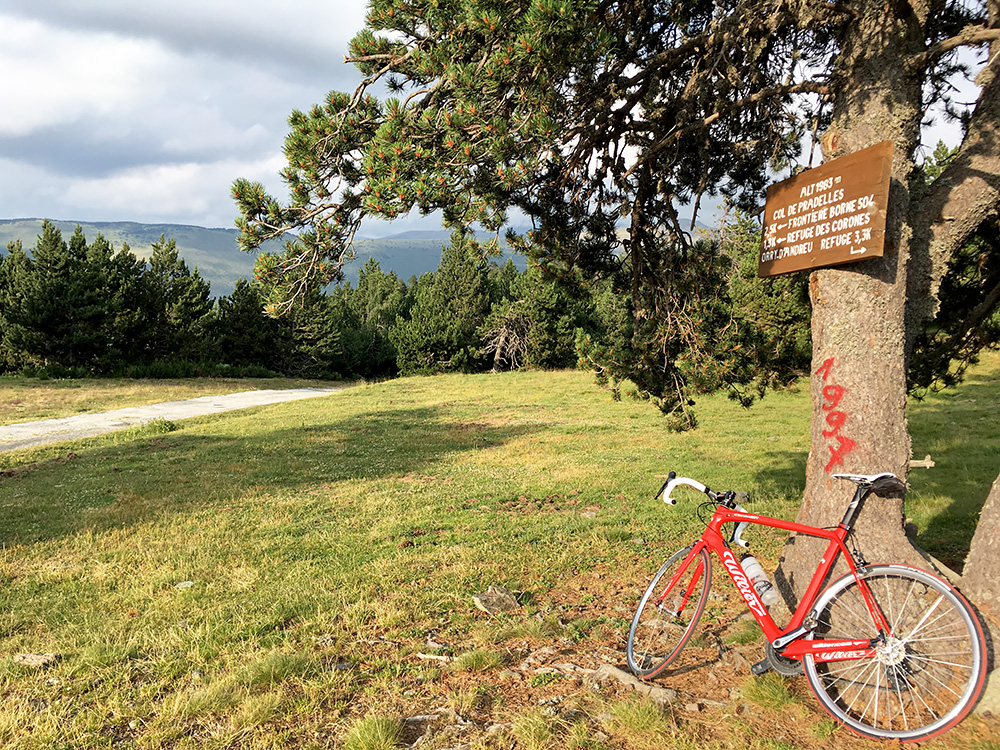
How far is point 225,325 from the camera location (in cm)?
5372

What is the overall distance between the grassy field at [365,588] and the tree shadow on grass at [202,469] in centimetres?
10

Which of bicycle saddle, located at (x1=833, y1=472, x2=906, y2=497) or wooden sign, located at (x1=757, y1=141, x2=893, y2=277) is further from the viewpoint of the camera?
wooden sign, located at (x1=757, y1=141, x2=893, y2=277)

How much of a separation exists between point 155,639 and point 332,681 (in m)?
1.88

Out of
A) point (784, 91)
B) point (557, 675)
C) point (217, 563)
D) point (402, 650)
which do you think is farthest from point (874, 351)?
point (217, 563)

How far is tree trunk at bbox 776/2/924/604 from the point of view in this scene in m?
4.38

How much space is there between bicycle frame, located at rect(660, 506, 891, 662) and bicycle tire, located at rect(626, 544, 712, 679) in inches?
9.4

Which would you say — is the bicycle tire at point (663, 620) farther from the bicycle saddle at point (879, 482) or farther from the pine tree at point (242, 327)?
the pine tree at point (242, 327)

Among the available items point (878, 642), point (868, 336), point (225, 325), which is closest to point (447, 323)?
point (225, 325)

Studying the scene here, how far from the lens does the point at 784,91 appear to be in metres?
5.59

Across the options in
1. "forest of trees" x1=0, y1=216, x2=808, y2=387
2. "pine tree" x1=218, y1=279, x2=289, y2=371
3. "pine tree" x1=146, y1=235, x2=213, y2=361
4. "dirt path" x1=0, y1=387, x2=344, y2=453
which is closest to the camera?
"dirt path" x1=0, y1=387, x2=344, y2=453

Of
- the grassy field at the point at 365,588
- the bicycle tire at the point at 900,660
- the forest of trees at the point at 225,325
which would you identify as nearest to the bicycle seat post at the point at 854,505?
the bicycle tire at the point at 900,660

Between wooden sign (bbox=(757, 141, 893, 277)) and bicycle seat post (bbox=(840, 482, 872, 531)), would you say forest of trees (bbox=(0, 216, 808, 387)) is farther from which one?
bicycle seat post (bbox=(840, 482, 872, 531))

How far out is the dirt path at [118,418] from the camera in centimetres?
1947

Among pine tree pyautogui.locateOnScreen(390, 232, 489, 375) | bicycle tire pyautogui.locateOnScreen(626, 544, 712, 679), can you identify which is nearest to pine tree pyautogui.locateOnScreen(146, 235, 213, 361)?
pine tree pyautogui.locateOnScreen(390, 232, 489, 375)
